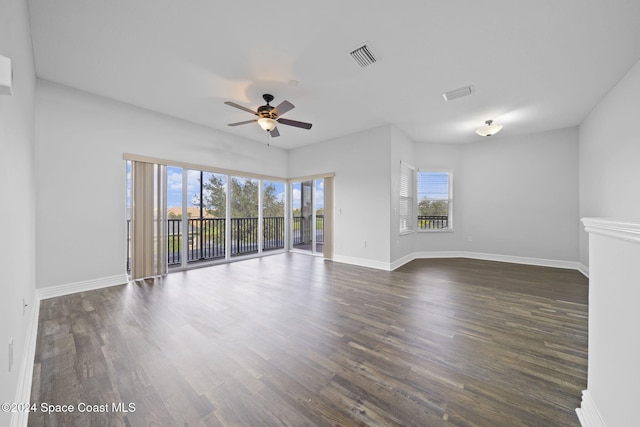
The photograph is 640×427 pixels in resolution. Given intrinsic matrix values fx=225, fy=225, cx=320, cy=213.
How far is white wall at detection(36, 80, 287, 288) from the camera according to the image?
9.57 feet

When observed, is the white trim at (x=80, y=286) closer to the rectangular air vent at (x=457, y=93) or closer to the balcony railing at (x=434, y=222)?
the rectangular air vent at (x=457, y=93)

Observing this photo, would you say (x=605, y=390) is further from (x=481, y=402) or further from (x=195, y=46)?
(x=195, y=46)

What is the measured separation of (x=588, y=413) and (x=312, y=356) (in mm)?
1568

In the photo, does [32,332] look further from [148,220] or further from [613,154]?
[613,154]

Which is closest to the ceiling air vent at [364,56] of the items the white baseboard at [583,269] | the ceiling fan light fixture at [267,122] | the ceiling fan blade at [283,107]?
the ceiling fan blade at [283,107]

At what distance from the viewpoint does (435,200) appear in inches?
224

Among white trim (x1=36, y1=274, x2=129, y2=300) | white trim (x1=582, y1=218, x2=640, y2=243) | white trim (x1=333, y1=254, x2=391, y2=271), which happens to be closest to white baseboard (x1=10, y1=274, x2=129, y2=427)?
white trim (x1=36, y1=274, x2=129, y2=300)

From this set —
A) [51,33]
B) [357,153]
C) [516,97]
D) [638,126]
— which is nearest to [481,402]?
[638,126]

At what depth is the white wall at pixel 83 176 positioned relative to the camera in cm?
292

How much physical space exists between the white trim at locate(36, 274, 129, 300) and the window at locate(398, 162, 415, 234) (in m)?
5.07

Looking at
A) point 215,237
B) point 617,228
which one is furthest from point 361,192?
point 617,228

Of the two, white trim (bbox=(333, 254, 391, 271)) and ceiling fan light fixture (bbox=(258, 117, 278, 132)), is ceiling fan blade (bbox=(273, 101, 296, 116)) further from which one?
white trim (bbox=(333, 254, 391, 271))

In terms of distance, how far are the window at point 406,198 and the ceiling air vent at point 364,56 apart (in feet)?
8.82

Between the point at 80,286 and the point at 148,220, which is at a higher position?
the point at 148,220
